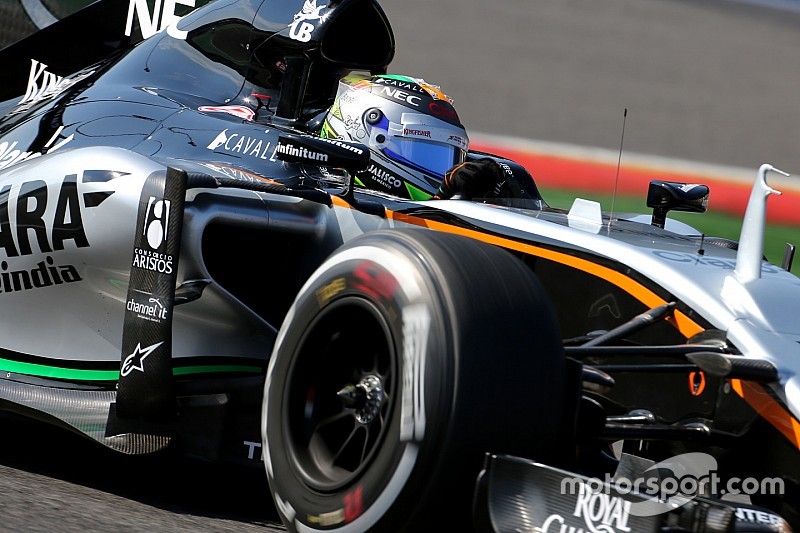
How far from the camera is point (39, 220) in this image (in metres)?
3.76

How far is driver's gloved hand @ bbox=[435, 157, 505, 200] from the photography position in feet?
13.0

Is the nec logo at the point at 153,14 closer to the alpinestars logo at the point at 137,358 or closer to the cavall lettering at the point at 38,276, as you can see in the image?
the cavall lettering at the point at 38,276

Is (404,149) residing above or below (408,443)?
above

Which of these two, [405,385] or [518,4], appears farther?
[518,4]

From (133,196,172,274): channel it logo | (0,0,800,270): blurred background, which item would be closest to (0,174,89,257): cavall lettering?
(133,196,172,274): channel it logo

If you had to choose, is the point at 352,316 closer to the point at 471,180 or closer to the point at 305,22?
the point at 471,180

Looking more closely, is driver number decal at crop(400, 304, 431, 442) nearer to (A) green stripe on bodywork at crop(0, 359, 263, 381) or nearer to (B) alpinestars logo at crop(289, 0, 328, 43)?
(A) green stripe on bodywork at crop(0, 359, 263, 381)

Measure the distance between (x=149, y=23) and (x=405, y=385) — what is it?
3764 millimetres

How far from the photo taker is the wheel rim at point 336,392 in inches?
101

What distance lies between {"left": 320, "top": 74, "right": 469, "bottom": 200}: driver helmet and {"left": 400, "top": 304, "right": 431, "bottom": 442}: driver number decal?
2.02m

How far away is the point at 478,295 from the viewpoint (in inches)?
93.0

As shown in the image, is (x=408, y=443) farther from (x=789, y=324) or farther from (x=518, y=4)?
(x=518, y=4)

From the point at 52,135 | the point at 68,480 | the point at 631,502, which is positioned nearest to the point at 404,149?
the point at 52,135

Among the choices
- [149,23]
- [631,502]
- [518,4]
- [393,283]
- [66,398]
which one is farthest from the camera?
[518,4]
